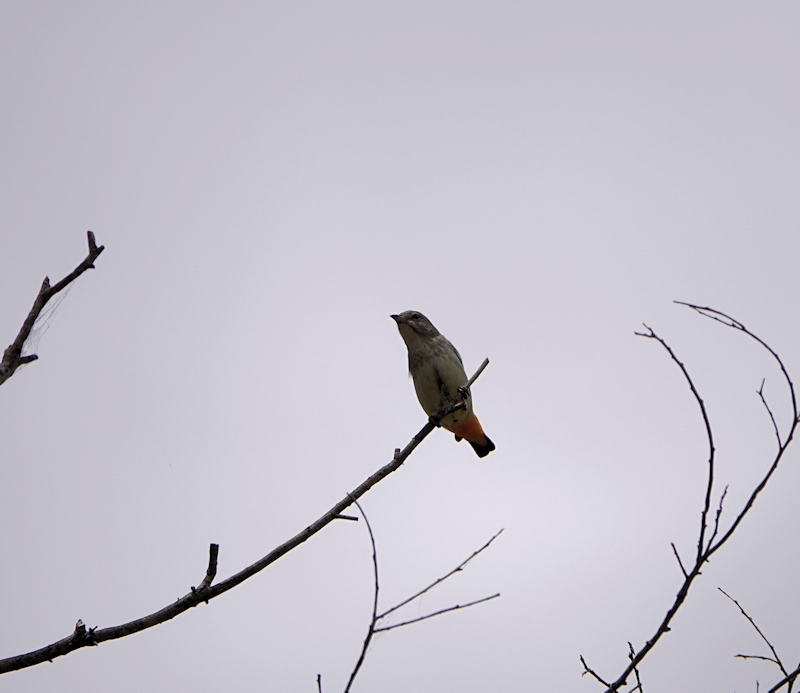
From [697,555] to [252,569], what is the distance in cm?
183

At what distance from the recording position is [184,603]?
3018 millimetres

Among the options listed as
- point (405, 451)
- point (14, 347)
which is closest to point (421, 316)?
point (405, 451)

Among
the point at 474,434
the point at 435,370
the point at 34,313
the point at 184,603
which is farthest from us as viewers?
the point at 474,434

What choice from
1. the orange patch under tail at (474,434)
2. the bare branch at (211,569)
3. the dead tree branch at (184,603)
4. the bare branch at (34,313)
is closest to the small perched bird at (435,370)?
the orange patch under tail at (474,434)

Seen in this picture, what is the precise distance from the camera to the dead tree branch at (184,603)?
8.96 ft

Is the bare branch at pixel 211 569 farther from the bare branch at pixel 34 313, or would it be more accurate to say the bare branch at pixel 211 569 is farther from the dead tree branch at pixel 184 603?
the bare branch at pixel 34 313

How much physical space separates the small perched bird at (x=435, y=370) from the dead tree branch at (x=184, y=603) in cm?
354

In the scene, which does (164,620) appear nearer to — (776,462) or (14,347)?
(14,347)

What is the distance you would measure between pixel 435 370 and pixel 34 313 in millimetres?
5108

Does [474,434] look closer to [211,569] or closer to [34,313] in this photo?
[211,569]

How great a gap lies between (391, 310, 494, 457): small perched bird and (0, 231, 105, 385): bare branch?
15.5 ft

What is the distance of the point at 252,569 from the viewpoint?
304cm

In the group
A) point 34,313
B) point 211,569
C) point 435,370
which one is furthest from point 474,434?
point 34,313

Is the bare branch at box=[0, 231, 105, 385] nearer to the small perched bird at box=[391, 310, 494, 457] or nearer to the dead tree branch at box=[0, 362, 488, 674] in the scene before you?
the dead tree branch at box=[0, 362, 488, 674]
